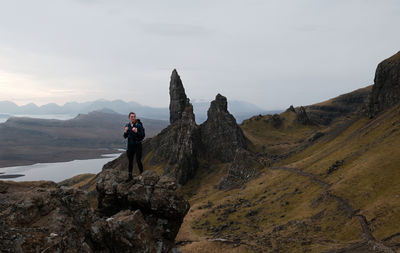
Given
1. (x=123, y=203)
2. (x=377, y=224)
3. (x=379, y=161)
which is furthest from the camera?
(x=379, y=161)

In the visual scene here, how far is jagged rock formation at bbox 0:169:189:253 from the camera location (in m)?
17.9

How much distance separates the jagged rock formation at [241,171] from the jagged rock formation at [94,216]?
114792 millimetres

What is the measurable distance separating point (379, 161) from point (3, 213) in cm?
9546

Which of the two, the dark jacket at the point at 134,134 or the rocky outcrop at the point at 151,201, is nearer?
the dark jacket at the point at 134,134

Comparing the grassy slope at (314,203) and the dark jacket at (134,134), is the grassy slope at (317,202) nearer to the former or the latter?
the grassy slope at (314,203)

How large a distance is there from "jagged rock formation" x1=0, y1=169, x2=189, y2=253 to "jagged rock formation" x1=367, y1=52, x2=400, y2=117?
138 metres

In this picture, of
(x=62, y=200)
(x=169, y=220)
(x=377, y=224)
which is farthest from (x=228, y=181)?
(x=62, y=200)

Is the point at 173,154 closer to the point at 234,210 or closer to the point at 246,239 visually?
the point at 234,210

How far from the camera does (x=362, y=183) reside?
254 ft

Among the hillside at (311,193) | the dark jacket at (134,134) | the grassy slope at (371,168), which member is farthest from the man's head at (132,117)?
the grassy slope at (371,168)

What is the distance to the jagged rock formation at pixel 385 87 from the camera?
→ 13088 centimetres

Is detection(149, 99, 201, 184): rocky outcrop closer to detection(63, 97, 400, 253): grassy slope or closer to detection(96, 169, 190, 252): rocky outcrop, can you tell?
detection(63, 97, 400, 253): grassy slope

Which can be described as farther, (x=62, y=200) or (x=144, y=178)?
(x=144, y=178)

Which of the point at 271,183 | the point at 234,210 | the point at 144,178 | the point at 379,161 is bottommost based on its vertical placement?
the point at 234,210
